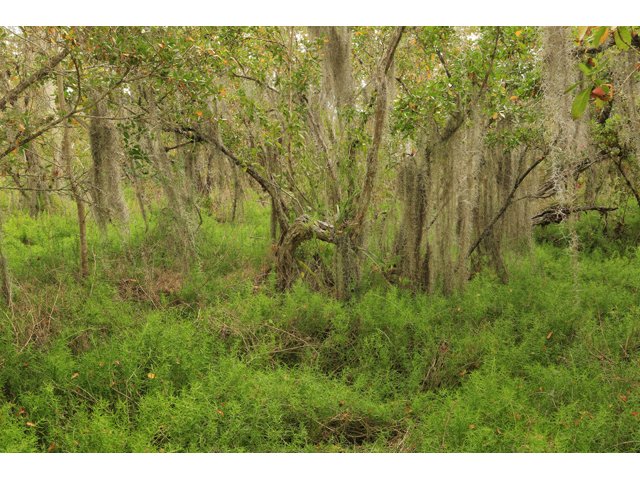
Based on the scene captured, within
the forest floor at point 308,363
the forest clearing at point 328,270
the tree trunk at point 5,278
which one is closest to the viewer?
the forest floor at point 308,363

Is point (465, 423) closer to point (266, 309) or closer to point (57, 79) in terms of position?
point (266, 309)

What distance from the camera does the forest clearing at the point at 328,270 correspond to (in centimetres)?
248

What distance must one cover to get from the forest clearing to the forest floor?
2 centimetres

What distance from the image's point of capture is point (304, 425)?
254cm

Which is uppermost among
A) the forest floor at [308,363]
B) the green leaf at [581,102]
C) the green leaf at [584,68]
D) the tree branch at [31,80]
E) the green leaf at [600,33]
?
the tree branch at [31,80]

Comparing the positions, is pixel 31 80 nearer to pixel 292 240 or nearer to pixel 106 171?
pixel 106 171

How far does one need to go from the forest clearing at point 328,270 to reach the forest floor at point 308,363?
0.02m

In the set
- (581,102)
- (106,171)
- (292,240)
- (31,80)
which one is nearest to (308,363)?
(292,240)

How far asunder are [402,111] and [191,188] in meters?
2.67

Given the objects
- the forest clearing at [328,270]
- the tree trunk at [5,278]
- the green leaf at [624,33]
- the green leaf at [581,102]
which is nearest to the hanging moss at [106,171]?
the forest clearing at [328,270]

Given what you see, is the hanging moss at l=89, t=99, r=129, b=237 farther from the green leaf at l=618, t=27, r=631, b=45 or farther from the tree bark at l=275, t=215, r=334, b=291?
the green leaf at l=618, t=27, r=631, b=45

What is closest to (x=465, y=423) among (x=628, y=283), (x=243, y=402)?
(x=243, y=402)

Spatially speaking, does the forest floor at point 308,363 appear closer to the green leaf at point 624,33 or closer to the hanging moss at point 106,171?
the hanging moss at point 106,171

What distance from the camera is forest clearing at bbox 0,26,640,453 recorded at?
2.48 meters
